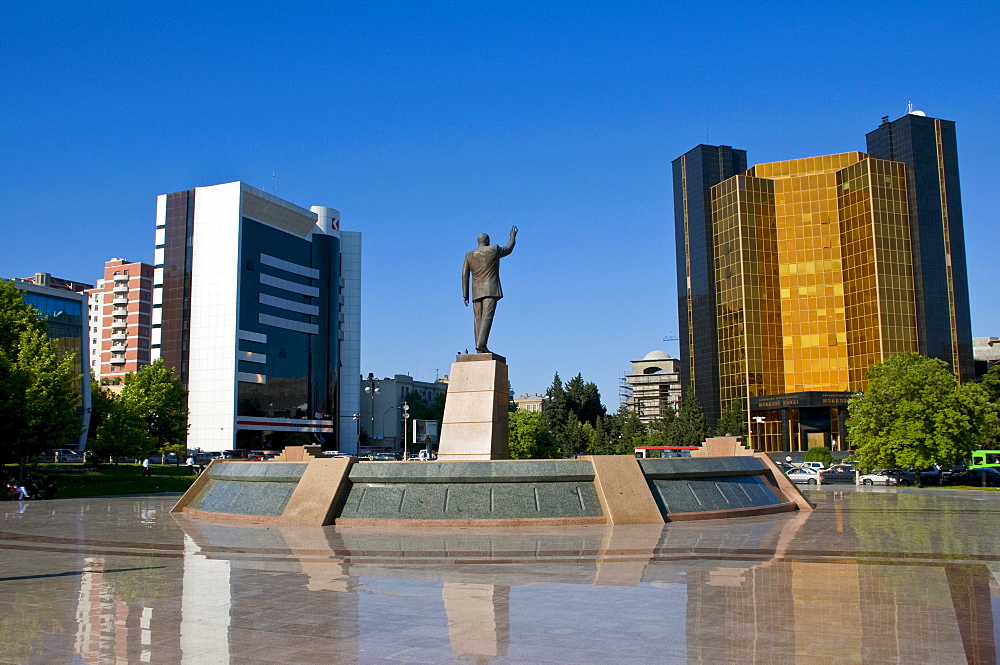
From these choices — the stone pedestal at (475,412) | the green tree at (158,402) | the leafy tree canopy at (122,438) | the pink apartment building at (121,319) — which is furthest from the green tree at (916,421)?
the pink apartment building at (121,319)

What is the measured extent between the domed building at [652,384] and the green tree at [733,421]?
54345mm

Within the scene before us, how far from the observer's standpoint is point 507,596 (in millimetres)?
9328

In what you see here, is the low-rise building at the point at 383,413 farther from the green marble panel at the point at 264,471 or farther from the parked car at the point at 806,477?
the green marble panel at the point at 264,471

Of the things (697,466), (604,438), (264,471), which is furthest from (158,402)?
(697,466)

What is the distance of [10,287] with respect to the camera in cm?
4309

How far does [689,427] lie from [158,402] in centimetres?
4879

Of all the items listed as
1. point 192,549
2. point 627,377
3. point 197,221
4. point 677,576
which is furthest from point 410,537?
point 627,377

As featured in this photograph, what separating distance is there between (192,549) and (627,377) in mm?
141409

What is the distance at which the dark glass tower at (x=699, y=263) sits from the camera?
9300 cm

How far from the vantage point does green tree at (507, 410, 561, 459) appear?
220 ft

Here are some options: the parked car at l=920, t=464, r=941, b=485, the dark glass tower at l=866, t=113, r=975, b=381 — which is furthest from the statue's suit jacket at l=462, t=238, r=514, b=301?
the dark glass tower at l=866, t=113, r=975, b=381

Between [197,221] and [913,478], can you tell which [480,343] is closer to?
[913,478]

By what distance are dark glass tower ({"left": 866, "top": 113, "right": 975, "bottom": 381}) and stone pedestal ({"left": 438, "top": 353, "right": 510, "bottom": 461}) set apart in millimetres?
A: 73700

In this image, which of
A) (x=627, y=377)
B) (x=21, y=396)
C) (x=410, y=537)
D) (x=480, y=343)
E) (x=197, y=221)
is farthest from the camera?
(x=627, y=377)
